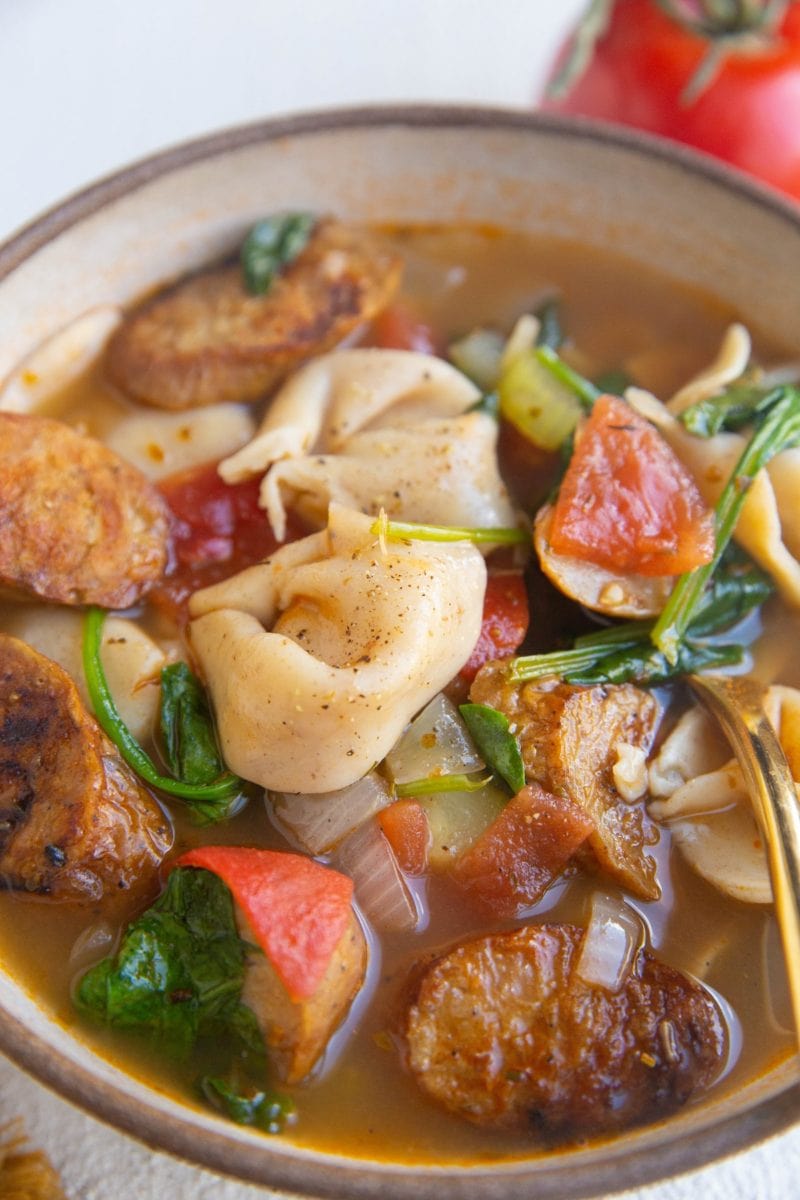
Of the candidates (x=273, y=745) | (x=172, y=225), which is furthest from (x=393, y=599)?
(x=172, y=225)

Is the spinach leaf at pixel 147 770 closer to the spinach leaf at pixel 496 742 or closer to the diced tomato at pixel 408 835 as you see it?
the diced tomato at pixel 408 835

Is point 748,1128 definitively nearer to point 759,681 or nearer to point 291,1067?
point 291,1067

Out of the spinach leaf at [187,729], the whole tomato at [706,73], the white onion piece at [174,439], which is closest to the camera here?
the spinach leaf at [187,729]

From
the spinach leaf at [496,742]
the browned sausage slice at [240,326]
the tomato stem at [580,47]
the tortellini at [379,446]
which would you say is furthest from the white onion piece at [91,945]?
the tomato stem at [580,47]

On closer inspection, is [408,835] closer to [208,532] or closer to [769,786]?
[769,786]

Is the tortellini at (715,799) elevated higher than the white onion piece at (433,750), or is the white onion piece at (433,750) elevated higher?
the tortellini at (715,799)

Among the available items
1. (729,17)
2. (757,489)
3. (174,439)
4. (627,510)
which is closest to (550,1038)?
(627,510)
